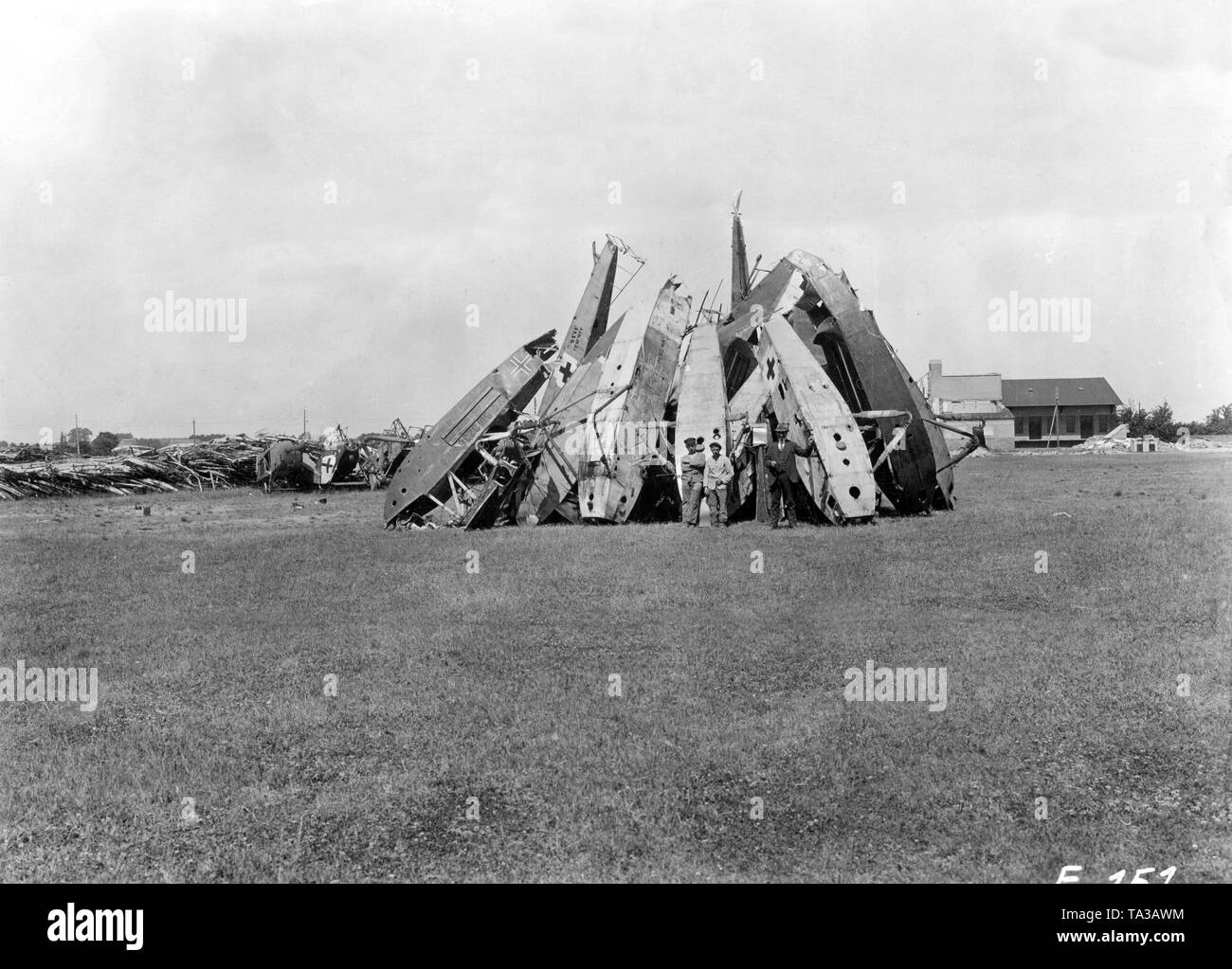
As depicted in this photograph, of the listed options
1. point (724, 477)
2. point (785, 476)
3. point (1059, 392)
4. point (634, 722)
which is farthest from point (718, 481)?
point (1059, 392)

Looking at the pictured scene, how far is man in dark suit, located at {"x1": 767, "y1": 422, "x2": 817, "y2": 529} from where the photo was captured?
1692 cm

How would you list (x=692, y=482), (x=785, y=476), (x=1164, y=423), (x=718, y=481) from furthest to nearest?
(x=1164, y=423), (x=692, y=482), (x=718, y=481), (x=785, y=476)

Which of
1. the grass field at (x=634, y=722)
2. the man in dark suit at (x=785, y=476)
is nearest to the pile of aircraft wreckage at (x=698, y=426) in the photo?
the man in dark suit at (x=785, y=476)

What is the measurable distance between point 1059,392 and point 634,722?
6975 centimetres

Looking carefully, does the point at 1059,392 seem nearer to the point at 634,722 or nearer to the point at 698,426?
the point at 698,426

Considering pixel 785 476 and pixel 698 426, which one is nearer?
pixel 785 476

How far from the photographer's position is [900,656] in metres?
7.96

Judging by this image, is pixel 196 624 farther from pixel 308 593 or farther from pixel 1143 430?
pixel 1143 430

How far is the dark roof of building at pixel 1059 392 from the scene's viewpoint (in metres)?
67.8

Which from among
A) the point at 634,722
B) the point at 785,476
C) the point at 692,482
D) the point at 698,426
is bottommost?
the point at 634,722

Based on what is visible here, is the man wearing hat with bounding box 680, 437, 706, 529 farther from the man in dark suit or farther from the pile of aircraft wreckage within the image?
the man in dark suit

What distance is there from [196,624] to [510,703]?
4676 mm

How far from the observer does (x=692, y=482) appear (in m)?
17.8

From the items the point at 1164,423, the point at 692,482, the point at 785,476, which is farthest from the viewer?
the point at 1164,423
